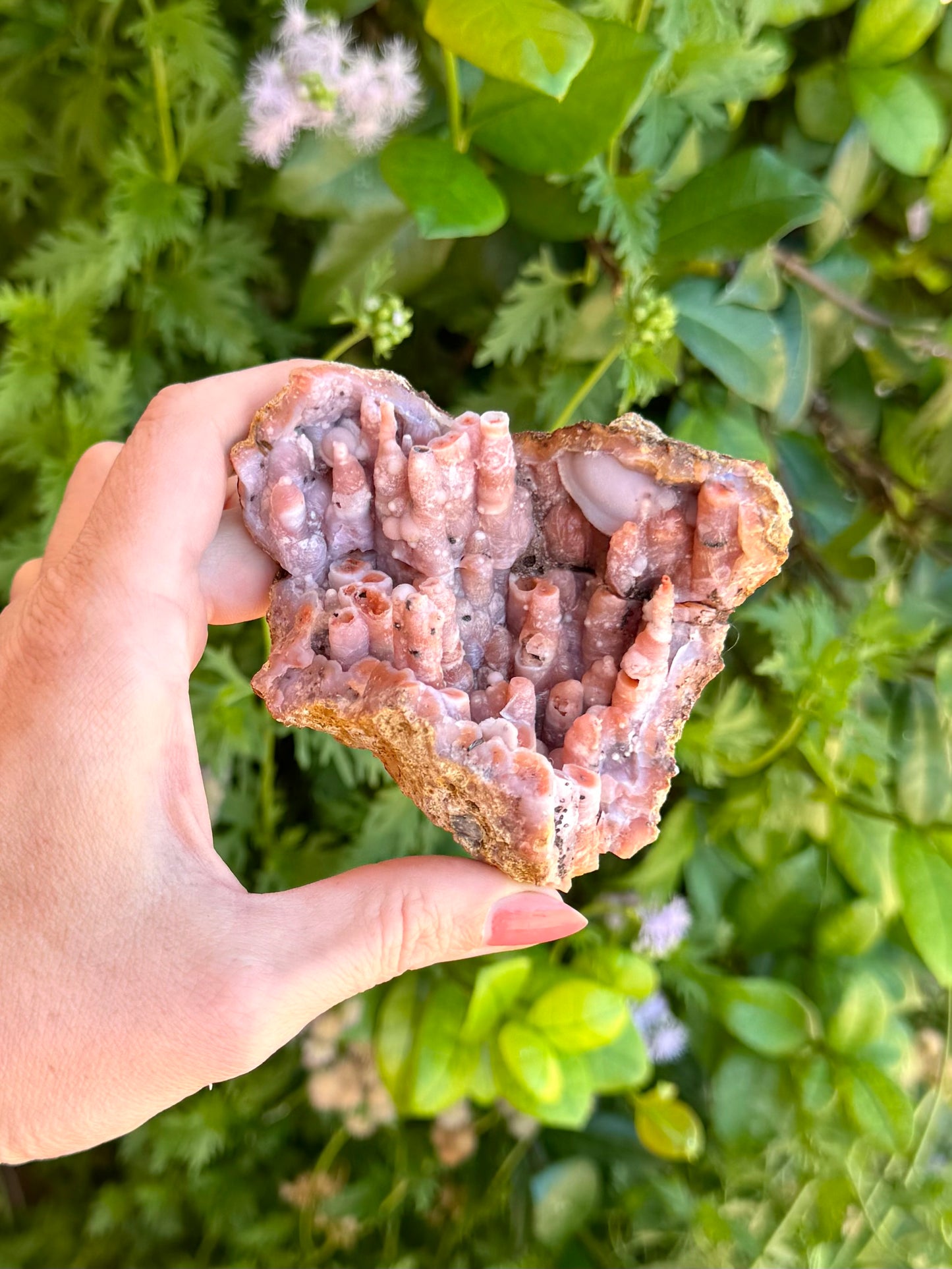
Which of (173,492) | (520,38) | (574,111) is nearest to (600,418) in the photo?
(574,111)

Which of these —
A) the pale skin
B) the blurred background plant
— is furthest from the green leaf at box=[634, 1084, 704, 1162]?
the pale skin

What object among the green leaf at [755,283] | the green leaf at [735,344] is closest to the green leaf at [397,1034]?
the green leaf at [735,344]

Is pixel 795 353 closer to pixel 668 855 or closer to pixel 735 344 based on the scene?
pixel 735 344

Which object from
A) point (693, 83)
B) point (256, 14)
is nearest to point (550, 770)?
point (693, 83)

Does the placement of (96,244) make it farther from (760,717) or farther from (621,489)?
(760,717)

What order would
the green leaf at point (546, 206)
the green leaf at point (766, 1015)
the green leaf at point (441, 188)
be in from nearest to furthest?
1. the green leaf at point (441, 188)
2. the green leaf at point (546, 206)
3. the green leaf at point (766, 1015)

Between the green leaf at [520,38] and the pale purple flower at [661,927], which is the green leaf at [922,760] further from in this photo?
the green leaf at [520,38]

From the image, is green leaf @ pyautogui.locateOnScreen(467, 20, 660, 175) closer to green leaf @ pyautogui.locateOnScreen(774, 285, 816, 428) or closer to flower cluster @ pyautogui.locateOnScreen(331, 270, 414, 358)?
flower cluster @ pyautogui.locateOnScreen(331, 270, 414, 358)
